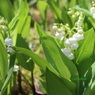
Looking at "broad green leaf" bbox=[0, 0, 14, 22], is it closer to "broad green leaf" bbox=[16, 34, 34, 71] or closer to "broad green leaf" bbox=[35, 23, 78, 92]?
"broad green leaf" bbox=[16, 34, 34, 71]

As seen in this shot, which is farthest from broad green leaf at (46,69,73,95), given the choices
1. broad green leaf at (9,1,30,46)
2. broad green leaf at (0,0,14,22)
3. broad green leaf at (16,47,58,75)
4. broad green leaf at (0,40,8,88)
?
broad green leaf at (0,0,14,22)

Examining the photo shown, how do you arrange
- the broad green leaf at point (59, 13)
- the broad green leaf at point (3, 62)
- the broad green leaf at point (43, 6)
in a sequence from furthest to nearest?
the broad green leaf at point (43, 6) < the broad green leaf at point (59, 13) < the broad green leaf at point (3, 62)

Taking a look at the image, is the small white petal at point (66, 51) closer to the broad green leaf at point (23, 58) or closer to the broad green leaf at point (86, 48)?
the broad green leaf at point (86, 48)

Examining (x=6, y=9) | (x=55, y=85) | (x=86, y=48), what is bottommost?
(x=55, y=85)

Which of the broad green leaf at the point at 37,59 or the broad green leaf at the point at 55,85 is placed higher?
the broad green leaf at the point at 37,59

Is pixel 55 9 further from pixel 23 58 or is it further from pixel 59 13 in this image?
pixel 23 58

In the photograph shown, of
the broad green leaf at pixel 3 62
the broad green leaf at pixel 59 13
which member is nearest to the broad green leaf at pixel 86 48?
the broad green leaf at pixel 3 62

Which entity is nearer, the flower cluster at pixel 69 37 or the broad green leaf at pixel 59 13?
the flower cluster at pixel 69 37

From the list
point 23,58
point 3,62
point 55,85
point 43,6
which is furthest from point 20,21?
→ point 43,6
